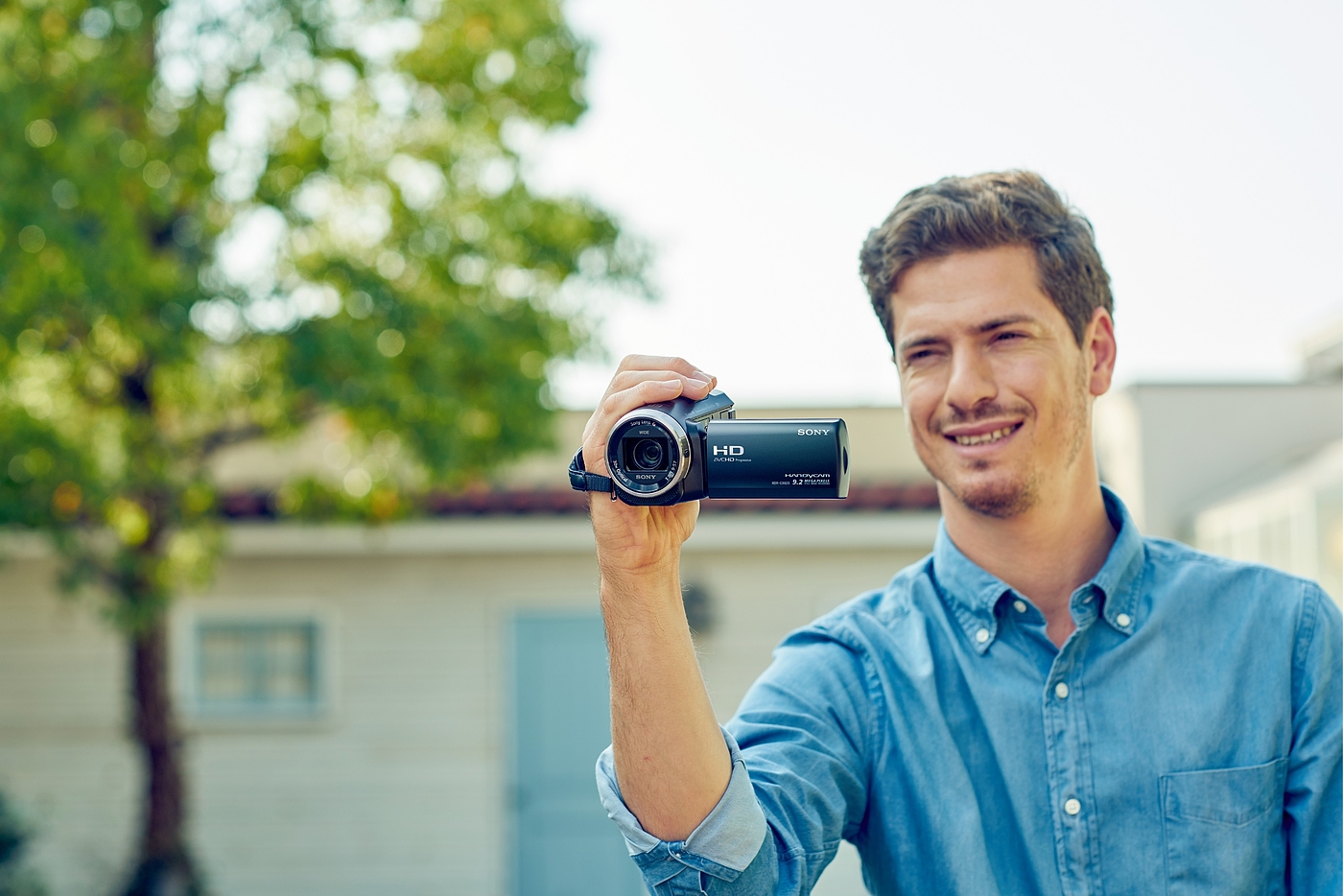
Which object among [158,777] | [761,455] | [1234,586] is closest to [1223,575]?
[1234,586]

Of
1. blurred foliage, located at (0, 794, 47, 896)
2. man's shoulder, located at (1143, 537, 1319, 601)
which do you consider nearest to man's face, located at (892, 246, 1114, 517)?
man's shoulder, located at (1143, 537, 1319, 601)

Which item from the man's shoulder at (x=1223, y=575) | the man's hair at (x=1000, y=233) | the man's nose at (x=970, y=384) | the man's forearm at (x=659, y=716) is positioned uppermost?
the man's hair at (x=1000, y=233)

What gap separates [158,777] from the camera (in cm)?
746

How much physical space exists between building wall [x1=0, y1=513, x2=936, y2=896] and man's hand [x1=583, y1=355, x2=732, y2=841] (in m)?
7.29

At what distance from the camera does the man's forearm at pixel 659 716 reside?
147cm

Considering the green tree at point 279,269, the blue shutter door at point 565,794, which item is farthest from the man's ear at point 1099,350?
the blue shutter door at point 565,794

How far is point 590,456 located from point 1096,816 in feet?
2.66

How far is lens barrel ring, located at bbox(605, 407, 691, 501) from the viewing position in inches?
60.1

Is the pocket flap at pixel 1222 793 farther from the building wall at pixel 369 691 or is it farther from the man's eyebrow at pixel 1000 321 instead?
the building wall at pixel 369 691

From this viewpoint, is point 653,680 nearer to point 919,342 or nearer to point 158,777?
point 919,342

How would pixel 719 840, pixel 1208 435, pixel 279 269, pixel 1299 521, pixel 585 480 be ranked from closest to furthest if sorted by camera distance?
pixel 719 840
pixel 585 480
pixel 279 269
pixel 1299 521
pixel 1208 435

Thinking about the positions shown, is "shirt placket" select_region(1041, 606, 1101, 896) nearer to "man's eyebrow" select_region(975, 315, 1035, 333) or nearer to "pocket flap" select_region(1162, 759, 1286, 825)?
"pocket flap" select_region(1162, 759, 1286, 825)

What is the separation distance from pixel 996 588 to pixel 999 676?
13 cm

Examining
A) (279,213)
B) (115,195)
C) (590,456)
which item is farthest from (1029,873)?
(279,213)
